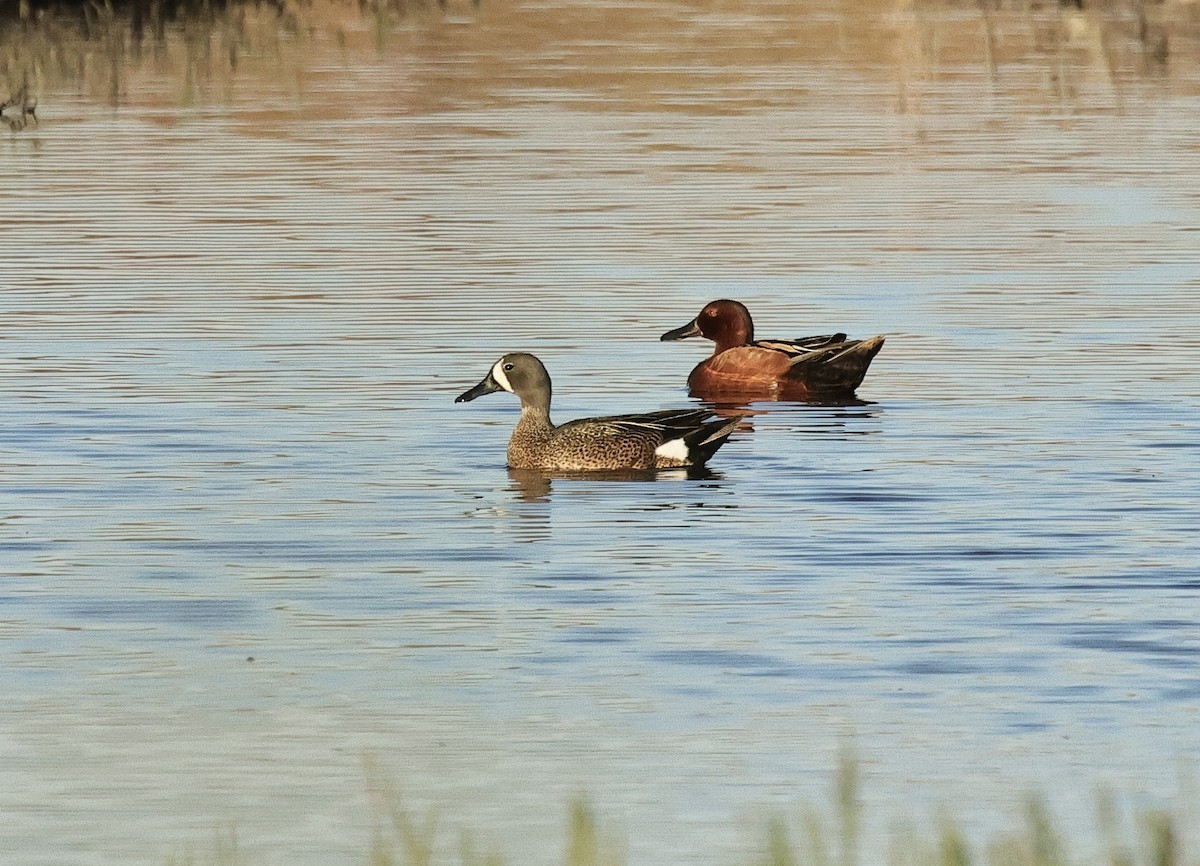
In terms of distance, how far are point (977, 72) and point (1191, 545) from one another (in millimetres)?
26728

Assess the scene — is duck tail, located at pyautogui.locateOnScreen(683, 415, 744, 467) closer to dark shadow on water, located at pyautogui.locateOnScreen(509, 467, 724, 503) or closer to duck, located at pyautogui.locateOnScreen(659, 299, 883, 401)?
dark shadow on water, located at pyautogui.locateOnScreen(509, 467, 724, 503)

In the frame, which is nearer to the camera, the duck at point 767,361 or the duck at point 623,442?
the duck at point 623,442

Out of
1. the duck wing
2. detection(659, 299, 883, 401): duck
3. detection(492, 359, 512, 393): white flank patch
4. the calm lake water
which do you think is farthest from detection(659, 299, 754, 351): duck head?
detection(492, 359, 512, 393): white flank patch

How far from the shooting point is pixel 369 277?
21344 mm

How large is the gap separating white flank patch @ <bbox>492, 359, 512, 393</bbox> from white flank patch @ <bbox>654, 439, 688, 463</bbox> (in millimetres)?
940

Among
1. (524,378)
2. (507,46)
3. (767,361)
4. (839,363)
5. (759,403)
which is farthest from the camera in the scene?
(507,46)

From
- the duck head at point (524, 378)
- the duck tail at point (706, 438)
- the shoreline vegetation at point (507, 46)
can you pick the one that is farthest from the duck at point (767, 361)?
the shoreline vegetation at point (507, 46)

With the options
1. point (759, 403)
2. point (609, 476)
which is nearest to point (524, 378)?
point (609, 476)

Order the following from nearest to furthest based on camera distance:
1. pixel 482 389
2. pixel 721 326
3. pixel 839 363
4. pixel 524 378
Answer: pixel 524 378
pixel 482 389
pixel 839 363
pixel 721 326

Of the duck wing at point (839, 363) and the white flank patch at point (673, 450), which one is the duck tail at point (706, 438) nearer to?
the white flank patch at point (673, 450)

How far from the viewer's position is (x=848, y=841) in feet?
20.6

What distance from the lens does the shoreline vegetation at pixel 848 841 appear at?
19.8ft

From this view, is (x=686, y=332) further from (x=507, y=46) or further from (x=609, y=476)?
(x=507, y=46)

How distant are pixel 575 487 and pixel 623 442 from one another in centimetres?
37
